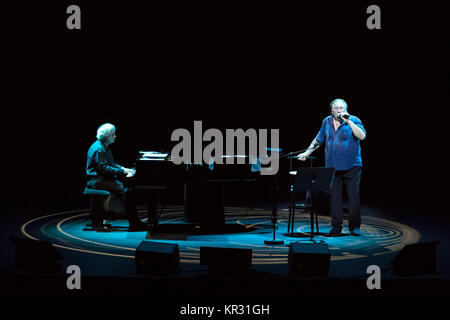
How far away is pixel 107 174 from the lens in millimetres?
6543

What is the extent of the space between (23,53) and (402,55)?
668 centimetres

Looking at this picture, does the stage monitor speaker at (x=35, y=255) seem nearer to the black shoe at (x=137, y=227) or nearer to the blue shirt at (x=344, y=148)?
the black shoe at (x=137, y=227)

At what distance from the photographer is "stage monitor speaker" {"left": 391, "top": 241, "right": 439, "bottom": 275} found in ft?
13.8

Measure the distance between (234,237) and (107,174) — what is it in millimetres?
1716

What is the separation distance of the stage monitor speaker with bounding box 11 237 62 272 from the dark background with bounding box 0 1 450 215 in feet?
14.6

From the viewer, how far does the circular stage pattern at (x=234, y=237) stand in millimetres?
5211

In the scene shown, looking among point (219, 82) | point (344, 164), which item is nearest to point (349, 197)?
point (344, 164)

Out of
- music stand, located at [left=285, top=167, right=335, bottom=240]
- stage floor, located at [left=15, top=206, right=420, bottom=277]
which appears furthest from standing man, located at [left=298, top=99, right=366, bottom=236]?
music stand, located at [left=285, top=167, right=335, bottom=240]

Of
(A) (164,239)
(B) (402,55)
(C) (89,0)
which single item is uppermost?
(C) (89,0)

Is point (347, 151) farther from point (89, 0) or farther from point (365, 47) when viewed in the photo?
point (89, 0)

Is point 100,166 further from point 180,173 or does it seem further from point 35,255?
point 35,255

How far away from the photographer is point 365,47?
9430 mm

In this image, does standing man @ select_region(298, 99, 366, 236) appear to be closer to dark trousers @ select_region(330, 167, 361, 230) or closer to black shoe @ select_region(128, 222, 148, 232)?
dark trousers @ select_region(330, 167, 361, 230)
